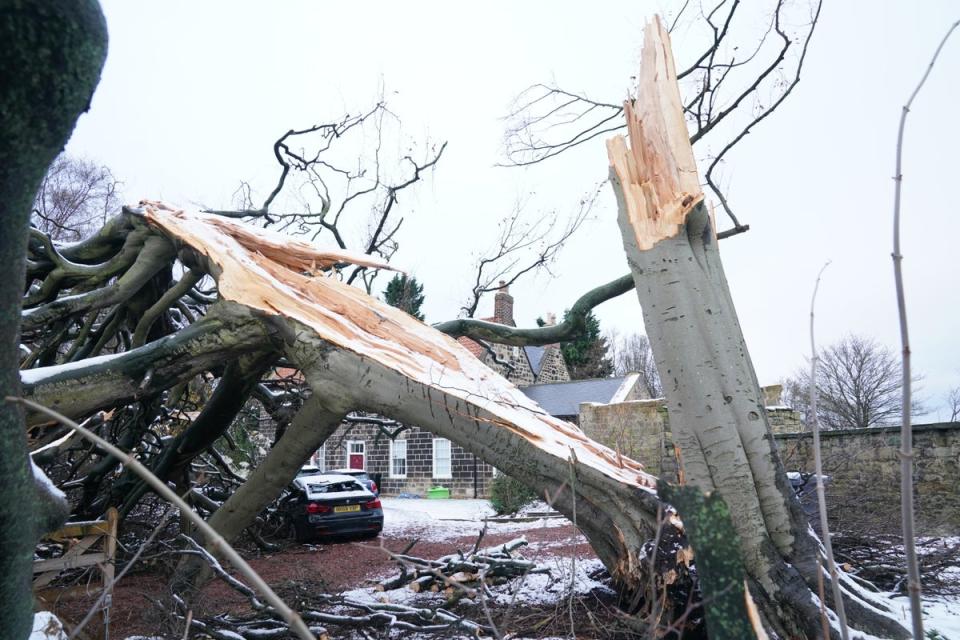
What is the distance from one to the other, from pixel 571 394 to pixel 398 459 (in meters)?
6.80

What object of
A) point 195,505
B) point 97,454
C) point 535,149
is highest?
point 535,149

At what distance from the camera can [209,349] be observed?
4.75 metres

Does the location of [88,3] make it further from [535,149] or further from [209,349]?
[535,149]

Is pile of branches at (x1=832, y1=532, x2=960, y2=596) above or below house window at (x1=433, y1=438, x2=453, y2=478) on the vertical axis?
above

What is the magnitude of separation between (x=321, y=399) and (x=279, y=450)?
88cm

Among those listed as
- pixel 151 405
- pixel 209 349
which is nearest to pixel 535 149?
pixel 209 349

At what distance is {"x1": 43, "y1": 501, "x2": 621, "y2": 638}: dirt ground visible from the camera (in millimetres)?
4219

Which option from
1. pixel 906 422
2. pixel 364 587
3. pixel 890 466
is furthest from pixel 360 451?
pixel 906 422

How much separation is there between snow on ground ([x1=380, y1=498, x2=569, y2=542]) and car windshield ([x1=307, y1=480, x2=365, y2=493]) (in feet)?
3.67

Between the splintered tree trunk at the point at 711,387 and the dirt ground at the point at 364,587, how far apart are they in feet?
3.00

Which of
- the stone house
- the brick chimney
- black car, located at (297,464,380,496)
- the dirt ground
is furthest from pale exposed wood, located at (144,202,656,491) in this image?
the brick chimney

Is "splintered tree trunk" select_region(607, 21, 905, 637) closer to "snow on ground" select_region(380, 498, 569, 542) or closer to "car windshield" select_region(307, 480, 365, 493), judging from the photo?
"snow on ground" select_region(380, 498, 569, 542)

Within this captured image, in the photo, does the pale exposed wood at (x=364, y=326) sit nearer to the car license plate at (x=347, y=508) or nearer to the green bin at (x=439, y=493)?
the car license plate at (x=347, y=508)

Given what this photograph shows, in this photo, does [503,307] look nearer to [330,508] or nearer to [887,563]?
[330,508]
